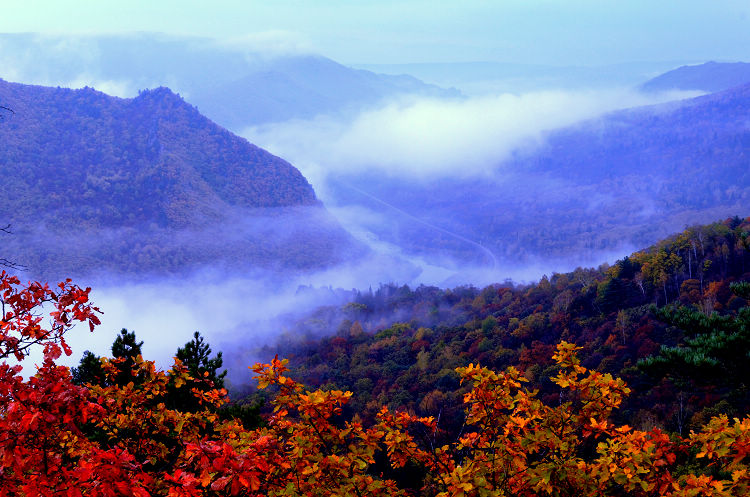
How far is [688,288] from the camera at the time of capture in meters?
41.9

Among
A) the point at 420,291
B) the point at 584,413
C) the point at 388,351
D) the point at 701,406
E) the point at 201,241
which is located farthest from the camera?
the point at 201,241

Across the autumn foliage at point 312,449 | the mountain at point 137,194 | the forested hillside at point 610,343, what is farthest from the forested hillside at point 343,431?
the mountain at point 137,194

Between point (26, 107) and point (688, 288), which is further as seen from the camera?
point (26, 107)

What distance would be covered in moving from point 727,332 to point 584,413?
682 centimetres

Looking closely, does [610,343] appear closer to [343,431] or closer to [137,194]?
[343,431]

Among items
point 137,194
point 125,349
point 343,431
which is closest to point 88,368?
point 125,349

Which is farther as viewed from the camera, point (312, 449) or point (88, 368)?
point (88, 368)

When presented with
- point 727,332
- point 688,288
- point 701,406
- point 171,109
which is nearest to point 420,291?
point 688,288

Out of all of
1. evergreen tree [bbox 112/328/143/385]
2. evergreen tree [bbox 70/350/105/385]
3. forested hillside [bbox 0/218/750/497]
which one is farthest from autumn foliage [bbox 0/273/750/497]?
evergreen tree [bbox 70/350/105/385]

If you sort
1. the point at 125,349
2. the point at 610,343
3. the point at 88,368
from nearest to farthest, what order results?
1. the point at 125,349
2. the point at 88,368
3. the point at 610,343

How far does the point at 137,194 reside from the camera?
581 ft

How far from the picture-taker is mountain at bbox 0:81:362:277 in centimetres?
15275

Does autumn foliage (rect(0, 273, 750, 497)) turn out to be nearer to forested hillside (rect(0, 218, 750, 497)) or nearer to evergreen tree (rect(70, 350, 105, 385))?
forested hillside (rect(0, 218, 750, 497))

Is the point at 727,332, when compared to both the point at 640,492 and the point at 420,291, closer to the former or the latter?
the point at 640,492
